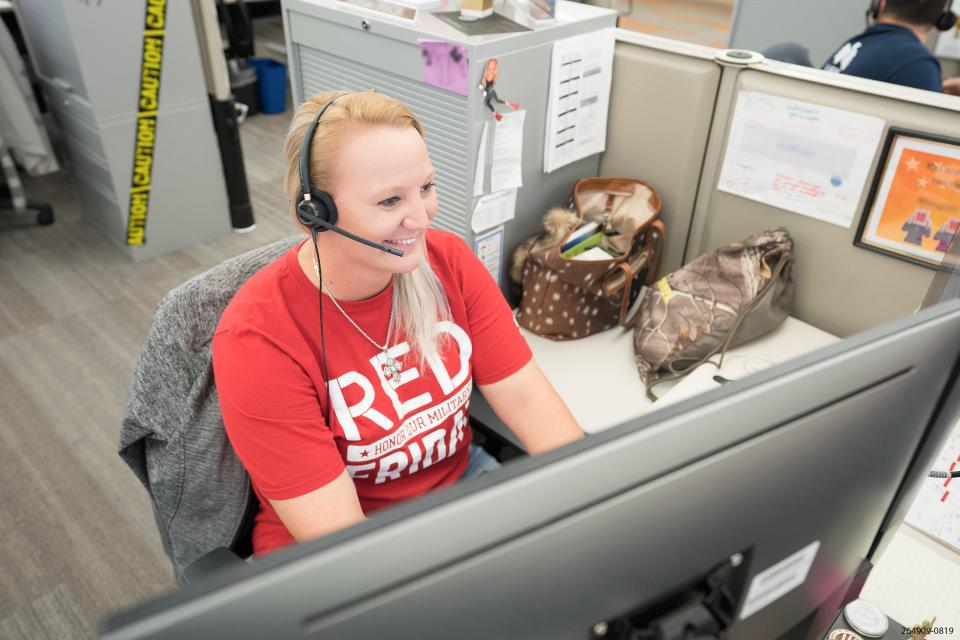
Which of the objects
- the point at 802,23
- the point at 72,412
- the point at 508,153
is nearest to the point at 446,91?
the point at 508,153

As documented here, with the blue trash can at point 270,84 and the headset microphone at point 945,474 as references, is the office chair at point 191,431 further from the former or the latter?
the blue trash can at point 270,84

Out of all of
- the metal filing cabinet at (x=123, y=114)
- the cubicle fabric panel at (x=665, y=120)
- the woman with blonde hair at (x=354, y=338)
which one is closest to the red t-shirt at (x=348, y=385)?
the woman with blonde hair at (x=354, y=338)

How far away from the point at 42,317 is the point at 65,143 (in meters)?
0.88

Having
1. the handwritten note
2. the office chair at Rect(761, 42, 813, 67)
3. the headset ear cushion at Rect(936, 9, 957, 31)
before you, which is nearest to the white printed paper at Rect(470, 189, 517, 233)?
the handwritten note

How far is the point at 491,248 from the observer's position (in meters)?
1.41

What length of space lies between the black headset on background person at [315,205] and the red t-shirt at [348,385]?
10 centimetres

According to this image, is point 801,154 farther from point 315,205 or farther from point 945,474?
point 315,205

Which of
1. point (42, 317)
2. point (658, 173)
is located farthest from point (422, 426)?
point (42, 317)

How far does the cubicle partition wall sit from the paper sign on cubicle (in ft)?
0.05

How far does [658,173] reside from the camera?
4.84 ft

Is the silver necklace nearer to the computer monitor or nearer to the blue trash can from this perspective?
the computer monitor

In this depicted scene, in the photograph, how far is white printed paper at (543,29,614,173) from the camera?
4.38ft

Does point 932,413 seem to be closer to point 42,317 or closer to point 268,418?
point 268,418

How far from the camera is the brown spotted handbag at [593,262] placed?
1.36 meters
